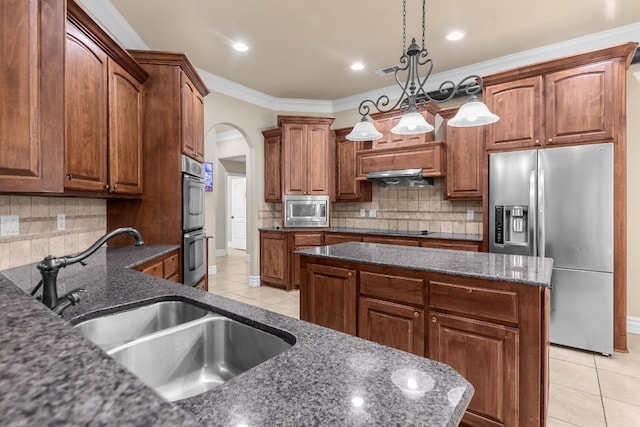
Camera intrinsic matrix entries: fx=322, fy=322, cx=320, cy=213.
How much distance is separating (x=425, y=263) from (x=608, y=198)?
6.52 ft

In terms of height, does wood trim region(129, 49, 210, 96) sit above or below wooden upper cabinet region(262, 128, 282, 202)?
above

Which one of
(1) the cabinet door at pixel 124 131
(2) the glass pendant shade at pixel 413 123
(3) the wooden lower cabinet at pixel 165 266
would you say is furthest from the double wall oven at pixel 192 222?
(2) the glass pendant shade at pixel 413 123

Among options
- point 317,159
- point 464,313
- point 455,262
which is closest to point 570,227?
point 455,262

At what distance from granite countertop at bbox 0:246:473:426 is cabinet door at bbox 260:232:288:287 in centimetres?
377

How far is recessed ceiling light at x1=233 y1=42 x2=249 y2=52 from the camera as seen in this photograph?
3508mm

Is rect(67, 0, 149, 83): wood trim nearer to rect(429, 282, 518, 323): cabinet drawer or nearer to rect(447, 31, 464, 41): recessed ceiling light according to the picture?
rect(429, 282, 518, 323): cabinet drawer

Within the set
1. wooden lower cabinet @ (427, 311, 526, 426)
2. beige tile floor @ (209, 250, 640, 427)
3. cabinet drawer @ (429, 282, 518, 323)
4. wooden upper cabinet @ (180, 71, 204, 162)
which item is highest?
wooden upper cabinet @ (180, 71, 204, 162)

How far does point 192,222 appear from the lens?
3.12m

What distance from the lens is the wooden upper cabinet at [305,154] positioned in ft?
16.1

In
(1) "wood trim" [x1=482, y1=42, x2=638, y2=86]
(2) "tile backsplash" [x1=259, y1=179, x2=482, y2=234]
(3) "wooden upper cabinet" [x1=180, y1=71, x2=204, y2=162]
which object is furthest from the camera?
(2) "tile backsplash" [x1=259, y1=179, x2=482, y2=234]

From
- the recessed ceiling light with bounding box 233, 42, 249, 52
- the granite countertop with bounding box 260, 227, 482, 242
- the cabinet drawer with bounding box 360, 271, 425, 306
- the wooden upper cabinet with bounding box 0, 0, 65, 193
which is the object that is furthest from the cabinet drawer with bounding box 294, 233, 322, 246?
the wooden upper cabinet with bounding box 0, 0, 65, 193

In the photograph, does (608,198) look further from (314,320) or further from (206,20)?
(206,20)

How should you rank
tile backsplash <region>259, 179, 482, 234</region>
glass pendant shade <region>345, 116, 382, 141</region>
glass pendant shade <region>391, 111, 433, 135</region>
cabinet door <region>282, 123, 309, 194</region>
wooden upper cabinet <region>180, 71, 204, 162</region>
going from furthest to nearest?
cabinet door <region>282, 123, 309, 194</region> → tile backsplash <region>259, 179, 482, 234</region> → wooden upper cabinet <region>180, 71, 204, 162</region> → glass pendant shade <region>345, 116, 382, 141</region> → glass pendant shade <region>391, 111, 433, 135</region>

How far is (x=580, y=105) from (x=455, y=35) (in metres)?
1.34
